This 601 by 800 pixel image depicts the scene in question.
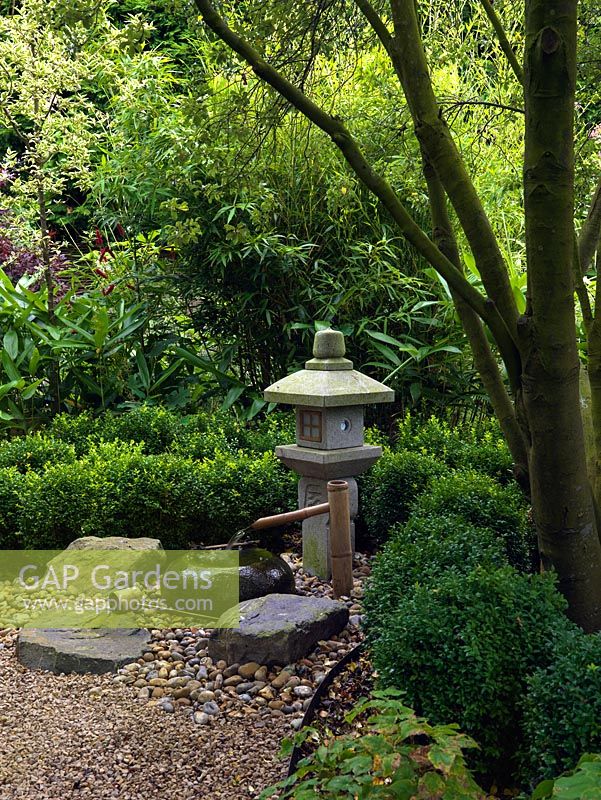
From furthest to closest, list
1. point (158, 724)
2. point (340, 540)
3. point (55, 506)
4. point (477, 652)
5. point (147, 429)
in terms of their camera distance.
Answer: point (147, 429), point (55, 506), point (340, 540), point (158, 724), point (477, 652)

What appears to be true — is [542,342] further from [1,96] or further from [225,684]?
[1,96]

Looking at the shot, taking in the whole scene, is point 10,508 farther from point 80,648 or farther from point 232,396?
point 232,396

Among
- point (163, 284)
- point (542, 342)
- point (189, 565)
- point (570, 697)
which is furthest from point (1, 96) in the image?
point (570, 697)

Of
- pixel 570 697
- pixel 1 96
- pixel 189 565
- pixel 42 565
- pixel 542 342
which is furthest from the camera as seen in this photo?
pixel 1 96

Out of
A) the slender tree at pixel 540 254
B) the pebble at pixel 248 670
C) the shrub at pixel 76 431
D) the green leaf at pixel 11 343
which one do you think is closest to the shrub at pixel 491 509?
the slender tree at pixel 540 254

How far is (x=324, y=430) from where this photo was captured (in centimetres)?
338

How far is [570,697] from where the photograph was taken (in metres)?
1.71

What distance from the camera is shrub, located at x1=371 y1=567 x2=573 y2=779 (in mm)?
1881

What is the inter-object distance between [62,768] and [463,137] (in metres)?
4.51

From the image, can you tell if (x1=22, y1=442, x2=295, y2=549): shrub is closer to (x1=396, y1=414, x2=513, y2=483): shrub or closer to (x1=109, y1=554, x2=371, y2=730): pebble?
(x1=396, y1=414, x2=513, y2=483): shrub

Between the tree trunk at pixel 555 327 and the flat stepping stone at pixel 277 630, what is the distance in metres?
0.80

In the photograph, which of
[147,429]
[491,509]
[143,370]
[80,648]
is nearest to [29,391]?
[143,370]

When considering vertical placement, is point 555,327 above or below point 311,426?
above

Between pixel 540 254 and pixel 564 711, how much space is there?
1.04 meters
